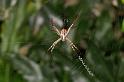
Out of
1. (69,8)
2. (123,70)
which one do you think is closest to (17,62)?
(69,8)

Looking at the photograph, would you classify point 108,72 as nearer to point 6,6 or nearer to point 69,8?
point 69,8

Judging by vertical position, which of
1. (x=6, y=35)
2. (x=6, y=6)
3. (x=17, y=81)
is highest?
(x=6, y=6)

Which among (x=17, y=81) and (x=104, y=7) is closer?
(x=17, y=81)

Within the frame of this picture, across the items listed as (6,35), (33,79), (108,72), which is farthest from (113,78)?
(6,35)

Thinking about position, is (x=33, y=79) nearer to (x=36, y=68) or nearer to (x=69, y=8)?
(x=36, y=68)

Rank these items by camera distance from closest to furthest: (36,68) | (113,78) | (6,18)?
1. (113,78)
2. (36,68)
3. (6,18)

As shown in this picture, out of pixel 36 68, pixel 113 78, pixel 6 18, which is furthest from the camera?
pixel 6 18

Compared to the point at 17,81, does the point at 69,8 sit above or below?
above
